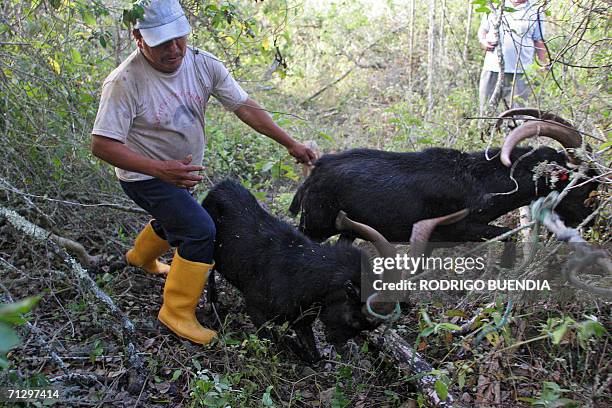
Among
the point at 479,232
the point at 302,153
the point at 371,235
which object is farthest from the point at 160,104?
the point at 479,232

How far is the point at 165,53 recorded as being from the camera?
13.2ft

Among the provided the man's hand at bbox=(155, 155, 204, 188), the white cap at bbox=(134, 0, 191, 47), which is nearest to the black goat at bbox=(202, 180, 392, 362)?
the man's hand at bbox=(155, 155, 204, 188)

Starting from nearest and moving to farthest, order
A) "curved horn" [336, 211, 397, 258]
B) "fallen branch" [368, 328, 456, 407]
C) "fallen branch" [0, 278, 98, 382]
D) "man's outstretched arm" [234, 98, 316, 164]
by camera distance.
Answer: "fallen branch" [368, 328, 456, 407]
"fallen branch" [0, 278, 98, 382]
"curved horn" [336, 211, 397, 258]
"man's outstretched arm" [234, 98, 316, 164]

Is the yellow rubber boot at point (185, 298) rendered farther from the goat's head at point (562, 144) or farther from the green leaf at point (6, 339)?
the green leaf at point (6, 339)

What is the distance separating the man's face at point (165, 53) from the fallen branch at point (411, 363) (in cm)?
228

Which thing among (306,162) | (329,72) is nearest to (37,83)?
(306,162)

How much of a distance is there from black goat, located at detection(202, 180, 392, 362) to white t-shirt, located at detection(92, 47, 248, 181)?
53 centimetres

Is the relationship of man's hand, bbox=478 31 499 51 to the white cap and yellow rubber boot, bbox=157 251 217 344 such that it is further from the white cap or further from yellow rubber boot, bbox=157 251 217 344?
yellow rubber boot, bbox=157 251 217 344

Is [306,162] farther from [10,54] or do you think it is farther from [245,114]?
[10,54]

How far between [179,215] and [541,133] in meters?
2.81

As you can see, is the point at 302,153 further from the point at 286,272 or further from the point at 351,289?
the point at 351,289

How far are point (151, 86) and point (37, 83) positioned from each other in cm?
202

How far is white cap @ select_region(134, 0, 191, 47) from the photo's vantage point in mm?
3912

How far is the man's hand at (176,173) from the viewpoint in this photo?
3.97 m
